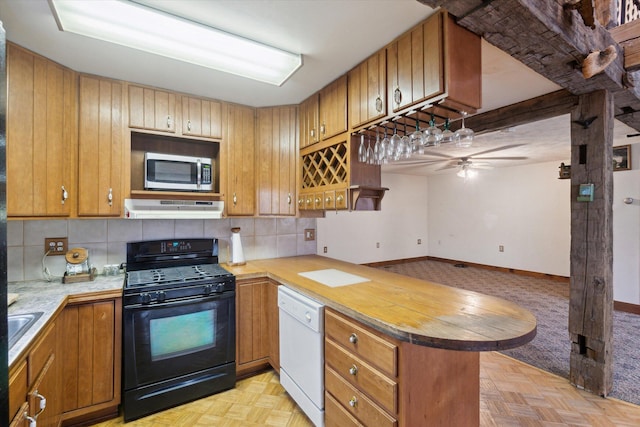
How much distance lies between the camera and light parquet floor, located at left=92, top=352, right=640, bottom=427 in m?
1.89

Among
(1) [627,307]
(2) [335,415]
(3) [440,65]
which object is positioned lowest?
(1) [627,307]

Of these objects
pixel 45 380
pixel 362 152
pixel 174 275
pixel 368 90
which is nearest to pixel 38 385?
pixel 45 380

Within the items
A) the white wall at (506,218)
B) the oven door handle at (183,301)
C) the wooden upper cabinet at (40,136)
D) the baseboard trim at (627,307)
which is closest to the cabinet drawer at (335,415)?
the oven door handle at (183,301)

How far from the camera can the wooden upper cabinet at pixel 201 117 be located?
239 centimetres

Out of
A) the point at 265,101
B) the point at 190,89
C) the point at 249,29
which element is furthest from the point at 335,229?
the point at 249,29

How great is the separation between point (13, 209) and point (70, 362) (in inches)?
38.7

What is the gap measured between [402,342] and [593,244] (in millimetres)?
1936

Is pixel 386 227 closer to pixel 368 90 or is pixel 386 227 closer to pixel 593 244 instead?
pixel 593 244

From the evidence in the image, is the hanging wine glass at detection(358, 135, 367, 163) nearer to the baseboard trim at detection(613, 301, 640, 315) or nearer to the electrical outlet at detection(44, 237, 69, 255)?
the electrical outlet at detection(44, 237, 69, 255)

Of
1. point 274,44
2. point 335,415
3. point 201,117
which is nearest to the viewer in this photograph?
point 335,415

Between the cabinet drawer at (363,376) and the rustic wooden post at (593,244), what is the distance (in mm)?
1951

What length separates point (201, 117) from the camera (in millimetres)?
2453

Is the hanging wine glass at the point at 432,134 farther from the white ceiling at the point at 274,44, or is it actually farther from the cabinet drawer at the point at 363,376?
the cabinet drawer at the point at 363,376

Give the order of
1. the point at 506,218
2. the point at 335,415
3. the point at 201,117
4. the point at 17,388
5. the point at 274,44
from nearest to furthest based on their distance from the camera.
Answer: the point at 17,388 → the point at 335,415 → the point at 274,44 → the point at 201,117 → the point at 506,218
